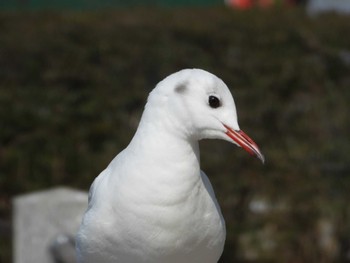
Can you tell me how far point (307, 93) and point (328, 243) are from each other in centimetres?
181

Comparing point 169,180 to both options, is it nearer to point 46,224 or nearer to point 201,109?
point 201,109

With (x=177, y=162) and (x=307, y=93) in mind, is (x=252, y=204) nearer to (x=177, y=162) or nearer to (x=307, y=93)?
(x=307, y=93)

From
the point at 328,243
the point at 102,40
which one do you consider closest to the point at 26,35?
the point at 102,40

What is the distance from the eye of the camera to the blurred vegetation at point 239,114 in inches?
254

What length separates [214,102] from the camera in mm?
3076

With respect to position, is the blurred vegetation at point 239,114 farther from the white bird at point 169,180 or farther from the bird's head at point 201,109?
the bird's head at point 201,109

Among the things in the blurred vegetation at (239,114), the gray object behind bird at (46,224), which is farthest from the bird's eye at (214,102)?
the blurred vegetation at (239,114)

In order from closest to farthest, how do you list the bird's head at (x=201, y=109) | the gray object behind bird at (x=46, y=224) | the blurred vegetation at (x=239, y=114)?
the bird's head at (x=201, y=109), the gray object behind bird at (x=46, y=224), the blurred vegetation at (x=239, y=114)

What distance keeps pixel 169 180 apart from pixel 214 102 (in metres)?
0.31

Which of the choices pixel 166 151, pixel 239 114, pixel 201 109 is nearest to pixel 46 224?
pixel 239 114

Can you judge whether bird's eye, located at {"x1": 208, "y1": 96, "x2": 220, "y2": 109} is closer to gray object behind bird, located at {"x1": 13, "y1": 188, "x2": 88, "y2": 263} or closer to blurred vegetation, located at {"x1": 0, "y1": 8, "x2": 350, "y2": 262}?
gray object behind bird, located at {"x1": 13, "y1": 188, "x2": 88, "y2": 263}

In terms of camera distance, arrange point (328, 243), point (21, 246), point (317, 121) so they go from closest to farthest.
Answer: point (21, 246) < point (328, 243) < point (317, 121)

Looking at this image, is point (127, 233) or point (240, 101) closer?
point (127, 233)

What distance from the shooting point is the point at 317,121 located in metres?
7.16
